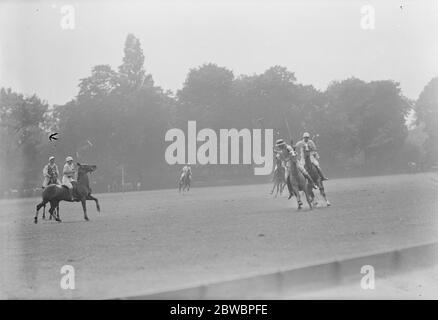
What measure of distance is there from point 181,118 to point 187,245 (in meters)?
37.3

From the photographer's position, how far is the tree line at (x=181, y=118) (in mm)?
39312

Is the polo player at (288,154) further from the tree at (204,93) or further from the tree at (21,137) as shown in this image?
the tree at (204,93)

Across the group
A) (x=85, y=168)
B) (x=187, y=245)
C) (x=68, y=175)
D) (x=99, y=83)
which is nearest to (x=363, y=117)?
(x=99, y=83)

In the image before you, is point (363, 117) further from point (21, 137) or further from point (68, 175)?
point (68, 175)

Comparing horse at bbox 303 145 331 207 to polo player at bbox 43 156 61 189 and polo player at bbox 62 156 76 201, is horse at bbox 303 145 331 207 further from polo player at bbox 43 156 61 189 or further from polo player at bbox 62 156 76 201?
polo player at bbox 43 156 61 189

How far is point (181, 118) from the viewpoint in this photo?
48.2 metres

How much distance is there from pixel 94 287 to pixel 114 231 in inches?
267

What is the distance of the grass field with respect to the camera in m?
8.27

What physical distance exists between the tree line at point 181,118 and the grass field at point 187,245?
21.8m

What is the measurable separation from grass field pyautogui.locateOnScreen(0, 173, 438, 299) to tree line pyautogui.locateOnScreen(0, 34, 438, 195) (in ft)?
71.6

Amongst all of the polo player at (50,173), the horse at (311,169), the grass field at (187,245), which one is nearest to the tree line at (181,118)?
the polo player at (50,173)
